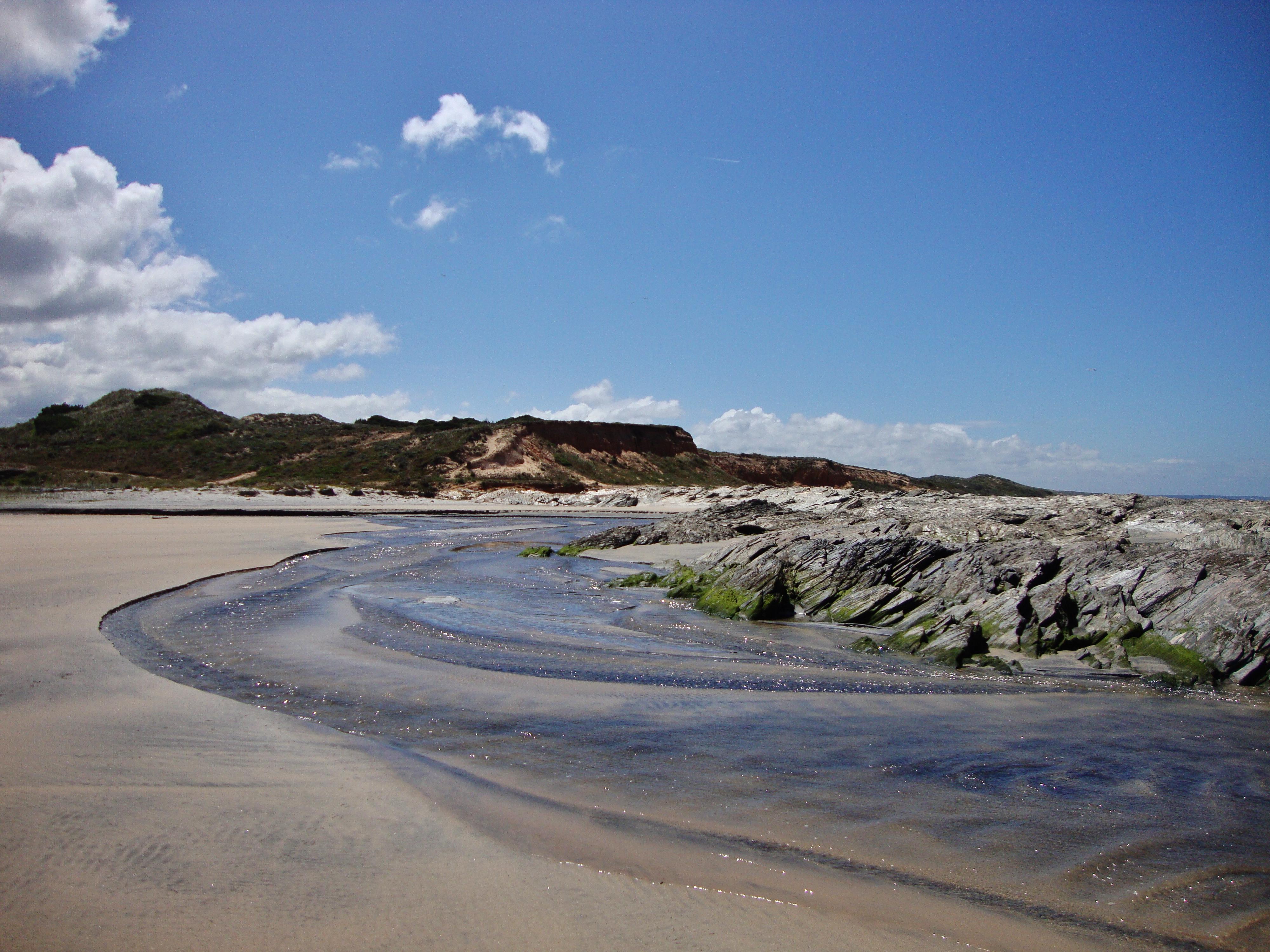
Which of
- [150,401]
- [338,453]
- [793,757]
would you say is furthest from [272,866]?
[150,401]

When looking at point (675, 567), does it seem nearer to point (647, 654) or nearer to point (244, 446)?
point (647, 654)

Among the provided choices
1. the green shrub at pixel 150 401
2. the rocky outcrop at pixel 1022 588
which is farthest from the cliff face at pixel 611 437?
the rocky outcrop at pixel 1022 588

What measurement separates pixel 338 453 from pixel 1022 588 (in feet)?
188

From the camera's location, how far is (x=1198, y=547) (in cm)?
1008

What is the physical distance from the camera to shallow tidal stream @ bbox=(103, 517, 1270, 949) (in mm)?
3428

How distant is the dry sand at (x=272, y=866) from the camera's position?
282 cm

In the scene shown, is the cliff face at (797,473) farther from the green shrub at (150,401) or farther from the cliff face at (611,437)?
the green shrub at (150,401)

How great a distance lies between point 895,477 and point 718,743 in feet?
288

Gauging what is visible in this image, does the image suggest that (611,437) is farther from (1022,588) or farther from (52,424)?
(1022,588)

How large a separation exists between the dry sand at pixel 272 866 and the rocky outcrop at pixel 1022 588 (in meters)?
6.41

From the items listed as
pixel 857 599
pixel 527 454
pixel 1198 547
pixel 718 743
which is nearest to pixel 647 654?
pixel 718 743

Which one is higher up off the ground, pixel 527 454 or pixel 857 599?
pixel 527 454

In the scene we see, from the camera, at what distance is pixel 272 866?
327 cm

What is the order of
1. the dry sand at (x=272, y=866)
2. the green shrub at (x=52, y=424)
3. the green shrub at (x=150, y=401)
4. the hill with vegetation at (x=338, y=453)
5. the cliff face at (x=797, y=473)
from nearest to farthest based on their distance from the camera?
the dry sand at (x=272, y=866) → the hill with vegetation at (x=338, y=453) → the green shrub at (x=52, y=424) → the green shrub at (x=150, y=401) → the cliff face at (x=797, y=473)
